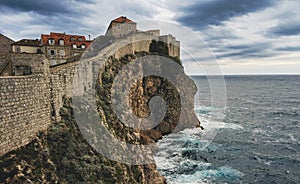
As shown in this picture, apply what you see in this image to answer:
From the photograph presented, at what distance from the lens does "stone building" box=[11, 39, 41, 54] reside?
90.2ft

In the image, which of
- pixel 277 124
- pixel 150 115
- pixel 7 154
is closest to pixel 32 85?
pixel 7 154

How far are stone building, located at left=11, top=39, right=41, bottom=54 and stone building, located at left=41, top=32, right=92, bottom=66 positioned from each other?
875 millimetres

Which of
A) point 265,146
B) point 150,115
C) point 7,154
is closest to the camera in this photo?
point 7,154

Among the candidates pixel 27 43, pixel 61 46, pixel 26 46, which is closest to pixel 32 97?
pixel 26 46

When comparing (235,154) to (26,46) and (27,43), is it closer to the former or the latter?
(26,46)

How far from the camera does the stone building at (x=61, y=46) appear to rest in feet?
102

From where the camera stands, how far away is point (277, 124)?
165 feet

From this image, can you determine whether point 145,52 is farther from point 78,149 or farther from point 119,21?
point 78,149

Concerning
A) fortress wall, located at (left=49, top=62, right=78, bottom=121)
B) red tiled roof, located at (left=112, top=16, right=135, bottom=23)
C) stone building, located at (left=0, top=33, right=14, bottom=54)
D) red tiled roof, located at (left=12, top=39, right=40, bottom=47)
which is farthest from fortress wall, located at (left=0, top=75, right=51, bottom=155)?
red tiled roof, located at (left=112, top=16, right=135, bottom=23)

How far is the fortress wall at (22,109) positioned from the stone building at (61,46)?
16.7 m

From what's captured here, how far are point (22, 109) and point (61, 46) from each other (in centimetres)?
2310

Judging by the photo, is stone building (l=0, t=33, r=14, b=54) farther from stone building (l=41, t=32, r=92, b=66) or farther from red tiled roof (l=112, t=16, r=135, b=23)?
red tiled roof (l=112, t=16, r=135, b=23)

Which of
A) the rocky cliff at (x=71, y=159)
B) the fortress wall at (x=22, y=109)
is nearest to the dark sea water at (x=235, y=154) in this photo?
the rocky cliff at (x=71, y=159)

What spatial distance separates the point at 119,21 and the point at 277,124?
139ft
